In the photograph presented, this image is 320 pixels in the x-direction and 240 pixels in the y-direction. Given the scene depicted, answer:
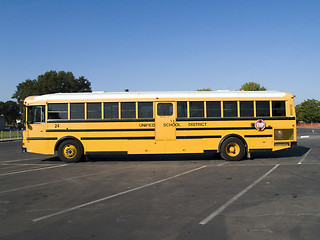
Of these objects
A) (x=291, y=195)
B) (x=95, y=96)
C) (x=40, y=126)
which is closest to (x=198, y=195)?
(x=291, y=195)

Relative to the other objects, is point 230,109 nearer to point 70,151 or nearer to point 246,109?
point 246,109

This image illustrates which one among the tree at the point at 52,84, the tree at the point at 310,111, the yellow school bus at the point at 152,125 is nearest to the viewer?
the yellow school bus at the point at 152,125

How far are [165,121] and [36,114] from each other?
5616mm

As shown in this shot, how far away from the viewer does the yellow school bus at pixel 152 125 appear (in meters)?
11.1

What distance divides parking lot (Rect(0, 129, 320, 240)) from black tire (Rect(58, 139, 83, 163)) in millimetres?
1566

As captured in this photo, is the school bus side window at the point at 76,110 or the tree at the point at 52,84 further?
the tree at the point at 52,84

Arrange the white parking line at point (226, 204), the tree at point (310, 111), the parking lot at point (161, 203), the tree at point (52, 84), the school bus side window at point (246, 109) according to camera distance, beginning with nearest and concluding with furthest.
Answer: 1. the parking lot at point (161, 203)
2. the white parking line at point (226, 204)
3. the school bus side window at point (246, 109)
4. the tree at point (52, 84)
5. the tree at point (310, 111)

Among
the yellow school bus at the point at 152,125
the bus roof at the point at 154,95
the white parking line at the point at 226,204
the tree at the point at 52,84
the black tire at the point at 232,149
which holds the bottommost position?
the white parking line at the point at 226,204

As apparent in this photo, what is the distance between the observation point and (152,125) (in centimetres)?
1106

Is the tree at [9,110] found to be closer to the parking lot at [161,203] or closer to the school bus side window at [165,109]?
the parking lot at [161,203]

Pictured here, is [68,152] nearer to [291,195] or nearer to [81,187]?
[81,187]

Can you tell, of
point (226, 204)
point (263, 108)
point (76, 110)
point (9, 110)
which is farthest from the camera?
point (9, 110)

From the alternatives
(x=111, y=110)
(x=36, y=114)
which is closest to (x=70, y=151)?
(x=36, y=114)

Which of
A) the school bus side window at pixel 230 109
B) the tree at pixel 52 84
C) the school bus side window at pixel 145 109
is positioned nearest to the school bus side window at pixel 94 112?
the school bus side window at pixel 145 109
